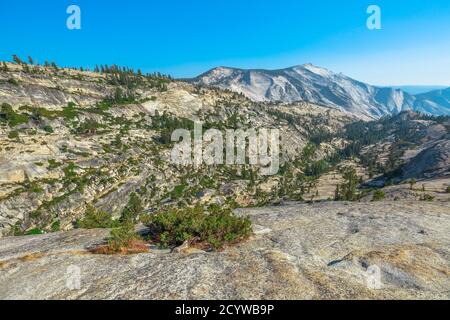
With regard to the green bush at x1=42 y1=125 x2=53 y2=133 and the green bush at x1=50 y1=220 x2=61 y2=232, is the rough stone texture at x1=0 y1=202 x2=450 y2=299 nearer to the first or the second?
the green bush at x1=50 y1=220 x2=61 y2=232

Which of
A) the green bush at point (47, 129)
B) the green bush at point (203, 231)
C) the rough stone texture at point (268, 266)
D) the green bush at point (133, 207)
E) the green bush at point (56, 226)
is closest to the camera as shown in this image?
the rough stone texture at point (268, 266)

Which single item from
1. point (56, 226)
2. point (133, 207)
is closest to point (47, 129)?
point (133, 207)

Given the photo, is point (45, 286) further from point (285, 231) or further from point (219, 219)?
point (285, 231)

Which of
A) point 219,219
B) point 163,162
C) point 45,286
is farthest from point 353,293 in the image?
point 163,162

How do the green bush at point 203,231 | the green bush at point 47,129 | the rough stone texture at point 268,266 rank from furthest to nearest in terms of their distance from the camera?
1. the green bush at point 47,129
2. the green bush at point 203,231
3. the rough stone texture at point 268,266

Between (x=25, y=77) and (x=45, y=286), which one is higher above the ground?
(x=25, y=77)

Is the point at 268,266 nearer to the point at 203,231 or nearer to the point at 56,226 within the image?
the point at 203,231

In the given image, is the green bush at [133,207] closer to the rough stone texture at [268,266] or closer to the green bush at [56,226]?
the green bush at [56,226]

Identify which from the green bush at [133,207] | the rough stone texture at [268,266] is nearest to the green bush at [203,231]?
the rough stone texture at [268,266]
